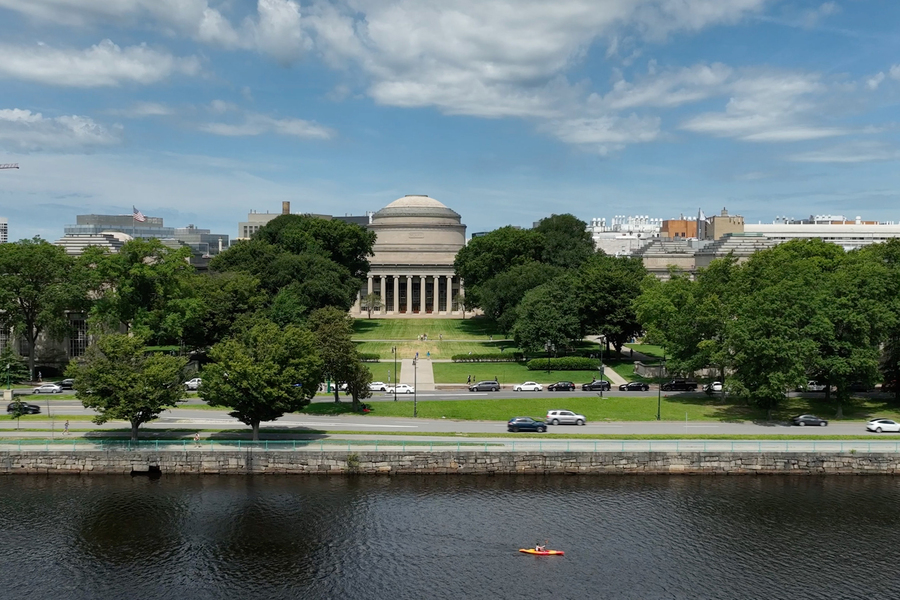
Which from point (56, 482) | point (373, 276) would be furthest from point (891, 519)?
point (373, 276)

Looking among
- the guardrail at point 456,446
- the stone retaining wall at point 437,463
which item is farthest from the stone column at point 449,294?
the stone retaining wall at point 437,463

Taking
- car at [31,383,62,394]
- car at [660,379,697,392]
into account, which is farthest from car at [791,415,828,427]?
car at [31,383,62,394]

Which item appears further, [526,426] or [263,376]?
[526,426]

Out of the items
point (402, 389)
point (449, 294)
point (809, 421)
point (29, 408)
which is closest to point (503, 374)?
point (402, 389)

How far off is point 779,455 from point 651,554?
624 inches

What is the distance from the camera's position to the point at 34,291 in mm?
64688

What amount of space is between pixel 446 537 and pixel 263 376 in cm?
1636

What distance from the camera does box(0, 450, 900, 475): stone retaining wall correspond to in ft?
143

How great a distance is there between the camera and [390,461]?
1715 inches

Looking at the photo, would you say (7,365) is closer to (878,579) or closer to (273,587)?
(273,587)

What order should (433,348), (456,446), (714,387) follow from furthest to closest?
(433,348)
(714,387)
(456,446)

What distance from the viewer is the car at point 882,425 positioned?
4988cm

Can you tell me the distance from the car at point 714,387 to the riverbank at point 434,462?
52.6 feet

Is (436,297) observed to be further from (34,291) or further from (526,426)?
(526,426)
